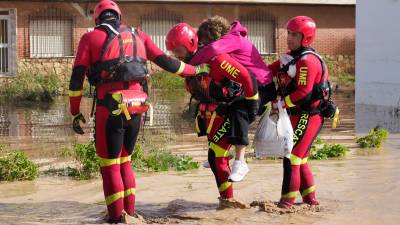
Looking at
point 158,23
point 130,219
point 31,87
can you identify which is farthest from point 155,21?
point 130,219

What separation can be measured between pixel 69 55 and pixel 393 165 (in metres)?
21.1

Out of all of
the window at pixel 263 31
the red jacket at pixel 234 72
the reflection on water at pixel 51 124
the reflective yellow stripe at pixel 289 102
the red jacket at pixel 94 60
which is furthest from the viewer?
the window at pixel 263 31

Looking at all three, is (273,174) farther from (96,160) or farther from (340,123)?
(340,123)

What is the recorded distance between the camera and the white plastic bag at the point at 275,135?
804cm

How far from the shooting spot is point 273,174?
10797mm

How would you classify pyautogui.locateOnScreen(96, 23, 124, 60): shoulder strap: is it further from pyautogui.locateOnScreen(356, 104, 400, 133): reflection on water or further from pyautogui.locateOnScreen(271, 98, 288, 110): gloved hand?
pyautogui.locateOnScreen(356, 104, 400, 133): reflection on water

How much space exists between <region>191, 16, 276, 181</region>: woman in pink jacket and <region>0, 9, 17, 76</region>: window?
22662 millimetres

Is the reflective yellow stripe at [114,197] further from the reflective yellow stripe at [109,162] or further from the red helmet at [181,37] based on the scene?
the red helmet at [181,37]

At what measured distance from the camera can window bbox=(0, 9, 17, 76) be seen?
29.7m

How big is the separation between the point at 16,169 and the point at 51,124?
8633 millimetres

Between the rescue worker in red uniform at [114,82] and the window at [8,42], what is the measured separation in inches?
899

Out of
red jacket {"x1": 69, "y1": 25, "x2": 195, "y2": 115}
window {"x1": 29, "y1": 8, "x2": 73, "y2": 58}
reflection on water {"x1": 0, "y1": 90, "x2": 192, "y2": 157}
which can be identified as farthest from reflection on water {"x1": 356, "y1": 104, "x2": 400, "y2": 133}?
window {"x1": 29, "y1": 8, "x2": 73, "y2": 58}

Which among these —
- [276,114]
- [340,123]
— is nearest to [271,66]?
[276,114]

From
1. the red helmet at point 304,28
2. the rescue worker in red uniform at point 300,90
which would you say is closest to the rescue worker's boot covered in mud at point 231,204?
the rescue worker in red uniform at point 300,90
